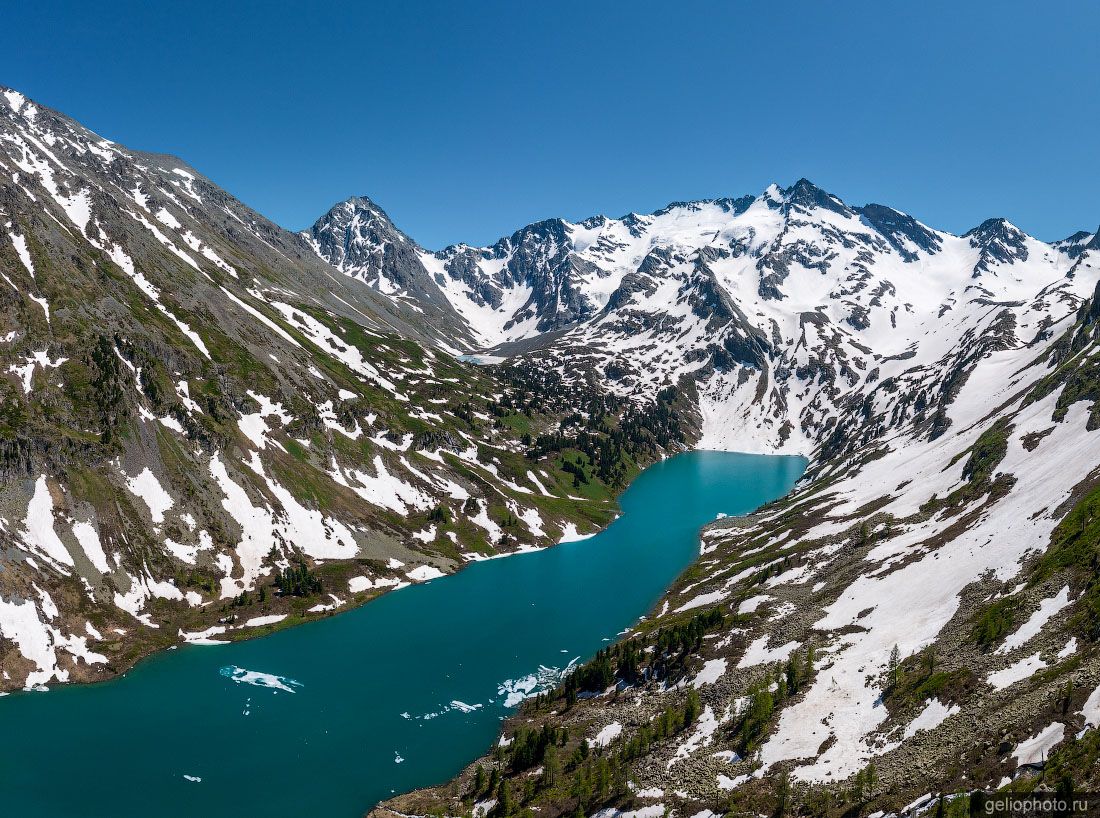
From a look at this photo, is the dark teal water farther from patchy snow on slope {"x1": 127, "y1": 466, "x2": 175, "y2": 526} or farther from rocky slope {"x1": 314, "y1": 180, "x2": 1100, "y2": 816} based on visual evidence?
patchy snow on slope {"x1": 127, "y1": 466, "x2": 175, "y2": 526}

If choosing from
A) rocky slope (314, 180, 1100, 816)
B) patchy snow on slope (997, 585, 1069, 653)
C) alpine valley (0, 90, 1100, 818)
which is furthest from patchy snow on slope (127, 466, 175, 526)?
patchy snow on slope (997, 585, 1069, 653)

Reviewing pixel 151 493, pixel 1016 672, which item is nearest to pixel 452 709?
pixel 1016 672

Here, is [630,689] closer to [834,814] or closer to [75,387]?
[834,814]

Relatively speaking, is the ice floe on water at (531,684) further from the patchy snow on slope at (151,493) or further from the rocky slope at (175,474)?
the patchy snow on slope at (151,493)

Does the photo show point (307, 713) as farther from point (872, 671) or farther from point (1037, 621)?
point (1037, 621)

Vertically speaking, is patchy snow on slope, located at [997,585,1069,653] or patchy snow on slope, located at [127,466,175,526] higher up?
patchy snow on slope, located at [127,466,175,526]

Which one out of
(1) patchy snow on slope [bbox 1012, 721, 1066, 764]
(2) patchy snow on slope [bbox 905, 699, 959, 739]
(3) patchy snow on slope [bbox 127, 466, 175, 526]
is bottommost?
(2) patchy snow on slope [bbox 905, 699, 959, 739]
